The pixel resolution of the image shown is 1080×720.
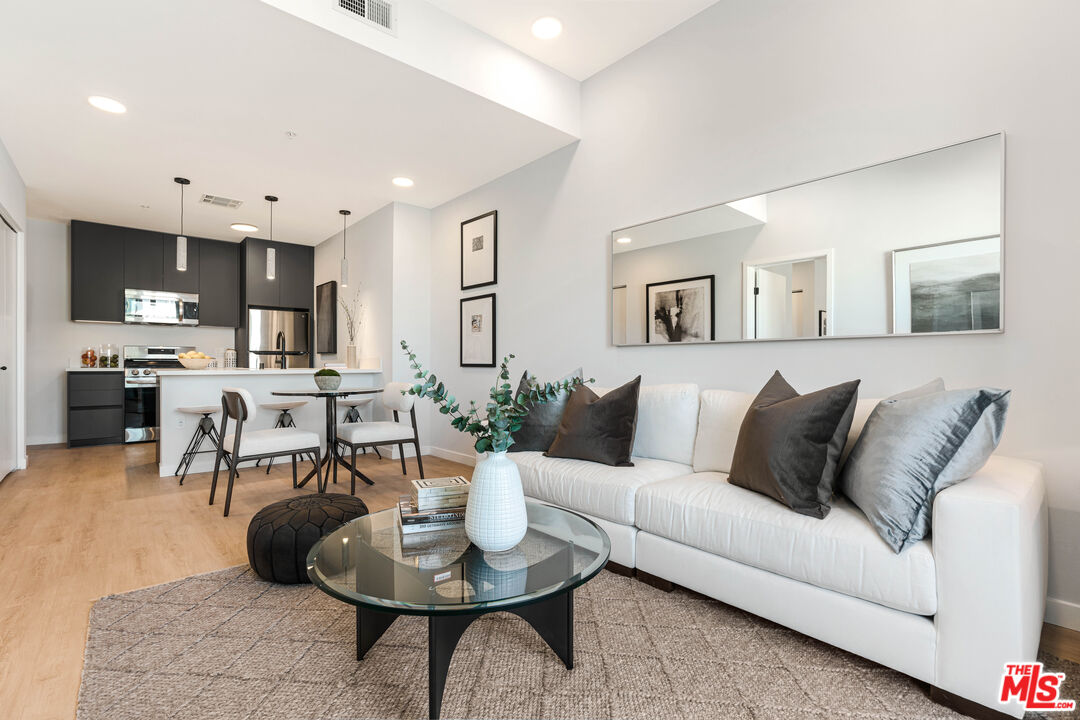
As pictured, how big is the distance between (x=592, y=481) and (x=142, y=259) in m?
6.61

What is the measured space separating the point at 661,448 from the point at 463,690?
1.65m

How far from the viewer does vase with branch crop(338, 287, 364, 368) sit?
5.83 m

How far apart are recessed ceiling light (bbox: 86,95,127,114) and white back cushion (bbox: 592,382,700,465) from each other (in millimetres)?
3678

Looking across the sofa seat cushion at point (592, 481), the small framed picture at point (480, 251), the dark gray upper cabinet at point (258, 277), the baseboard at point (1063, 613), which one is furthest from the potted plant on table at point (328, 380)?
the baseboard at point (1063, 613)

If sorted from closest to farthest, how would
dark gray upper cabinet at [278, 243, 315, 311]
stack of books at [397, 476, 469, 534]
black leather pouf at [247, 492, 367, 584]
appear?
stack of books at [397, 476, 469, 534]
black leather pouf at [247, 492, 367, 584]
dark gray upper cabinet at [278, 243, 315, 311]

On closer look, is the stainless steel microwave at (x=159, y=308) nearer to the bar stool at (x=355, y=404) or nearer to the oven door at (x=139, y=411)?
the oven door at (x=139, y=411)

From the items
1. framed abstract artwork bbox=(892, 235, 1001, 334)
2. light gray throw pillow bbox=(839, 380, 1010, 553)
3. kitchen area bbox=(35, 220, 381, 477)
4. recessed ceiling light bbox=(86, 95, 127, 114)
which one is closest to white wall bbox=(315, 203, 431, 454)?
kitchen area bbox=(35, 220, 381, 477)

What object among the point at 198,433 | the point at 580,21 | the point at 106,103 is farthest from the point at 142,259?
the point at 580,21

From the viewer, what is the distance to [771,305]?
8.93 ft

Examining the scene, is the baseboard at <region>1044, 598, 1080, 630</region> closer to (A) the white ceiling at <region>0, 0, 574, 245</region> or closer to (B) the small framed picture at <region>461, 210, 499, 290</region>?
(A) the white ceiling at <region>0, 0, 574, 245</region>

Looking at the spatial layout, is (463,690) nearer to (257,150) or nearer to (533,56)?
(533,56)

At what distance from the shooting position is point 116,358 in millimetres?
6516

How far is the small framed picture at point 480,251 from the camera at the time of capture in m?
4.63

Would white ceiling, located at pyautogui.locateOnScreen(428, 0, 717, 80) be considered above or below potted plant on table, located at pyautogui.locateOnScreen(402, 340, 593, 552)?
above
